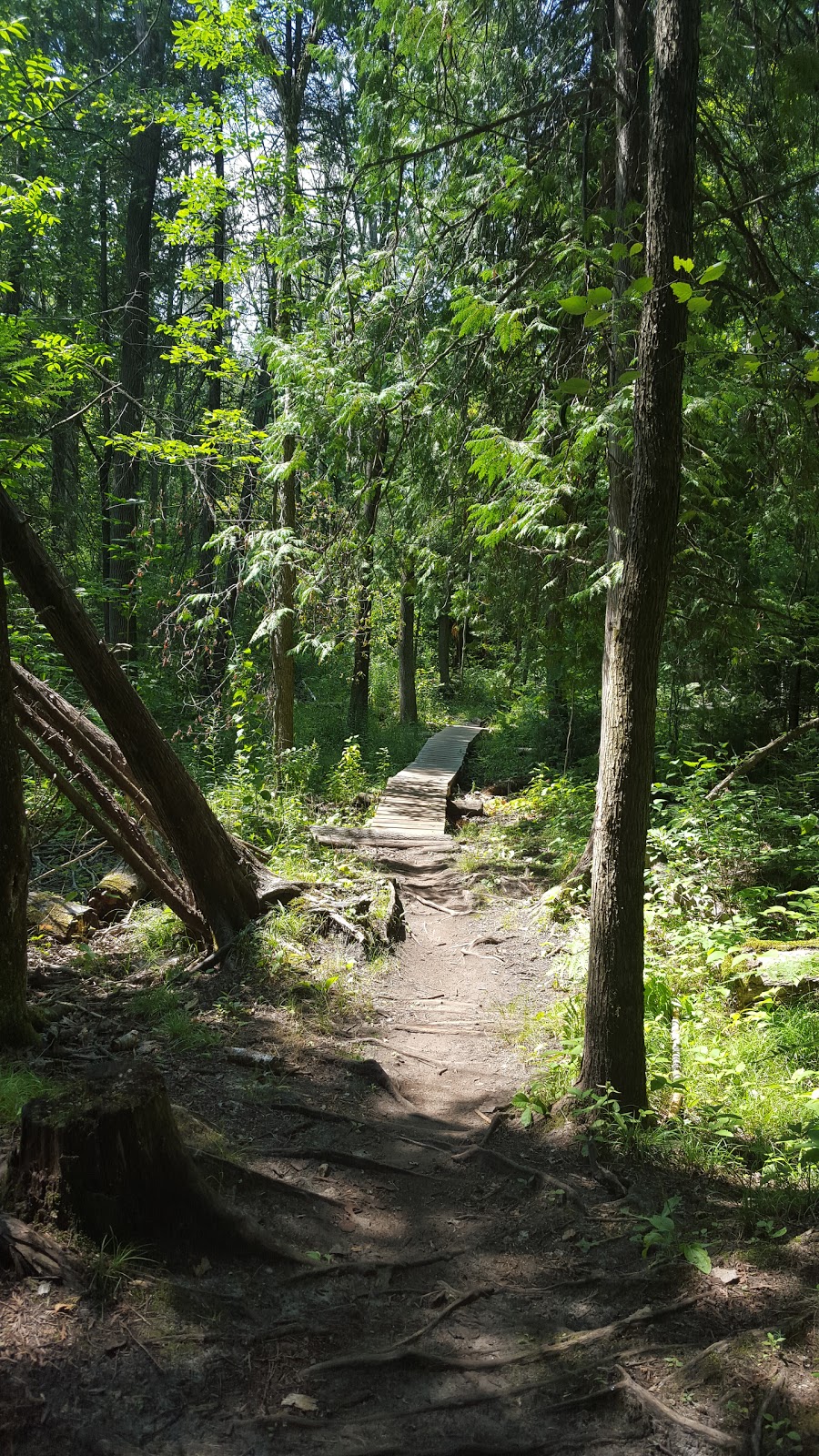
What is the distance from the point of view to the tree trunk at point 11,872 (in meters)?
4.15

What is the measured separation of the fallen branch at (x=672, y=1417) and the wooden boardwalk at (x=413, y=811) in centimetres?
709

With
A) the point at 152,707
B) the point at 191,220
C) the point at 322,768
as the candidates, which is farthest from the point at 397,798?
the point at 191,220

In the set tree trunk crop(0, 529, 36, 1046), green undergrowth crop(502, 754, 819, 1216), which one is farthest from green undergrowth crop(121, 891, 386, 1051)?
green undergrowth crop(502, 754, 819, 1216)

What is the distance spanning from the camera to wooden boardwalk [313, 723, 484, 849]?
9805 millimetres

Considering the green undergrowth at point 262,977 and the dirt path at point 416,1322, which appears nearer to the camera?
the dirt path at point 416,1322

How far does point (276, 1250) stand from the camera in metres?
3.23

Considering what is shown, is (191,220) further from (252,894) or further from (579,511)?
(252,894)

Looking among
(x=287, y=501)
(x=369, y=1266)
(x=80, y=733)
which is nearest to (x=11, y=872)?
(x=80, y=733)

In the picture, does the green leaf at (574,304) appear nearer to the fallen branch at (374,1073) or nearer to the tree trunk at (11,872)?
the tree trunk at (11,872)

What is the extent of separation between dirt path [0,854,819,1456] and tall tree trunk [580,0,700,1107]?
662 millimetres

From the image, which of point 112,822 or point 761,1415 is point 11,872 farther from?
point 761,1415

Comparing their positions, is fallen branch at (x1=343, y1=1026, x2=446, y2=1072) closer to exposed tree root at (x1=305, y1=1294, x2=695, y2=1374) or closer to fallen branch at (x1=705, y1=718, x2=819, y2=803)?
exposed tree root at (x1=305, y1=1294, x2=695, y2=1374)

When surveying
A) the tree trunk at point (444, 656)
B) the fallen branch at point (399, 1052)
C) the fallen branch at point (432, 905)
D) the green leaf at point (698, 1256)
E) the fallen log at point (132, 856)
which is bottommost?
the fallen branch at point (399, 1052)

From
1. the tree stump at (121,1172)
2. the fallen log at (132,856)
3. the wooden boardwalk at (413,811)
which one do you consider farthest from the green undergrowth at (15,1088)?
the wooden boardwalk at (413,811)
